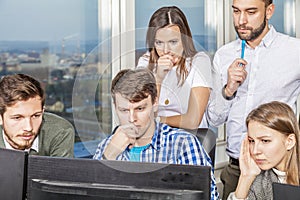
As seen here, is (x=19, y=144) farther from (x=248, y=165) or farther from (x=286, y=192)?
(x=286, y=192)

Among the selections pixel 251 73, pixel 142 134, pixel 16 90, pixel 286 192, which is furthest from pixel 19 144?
pixel 286 192

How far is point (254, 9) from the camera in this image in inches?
81.4

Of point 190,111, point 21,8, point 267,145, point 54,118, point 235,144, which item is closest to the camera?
point 190,111

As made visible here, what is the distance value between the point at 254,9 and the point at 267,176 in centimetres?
73

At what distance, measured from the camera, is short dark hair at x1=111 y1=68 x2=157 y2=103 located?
57.3 inches

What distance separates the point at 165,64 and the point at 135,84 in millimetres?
111

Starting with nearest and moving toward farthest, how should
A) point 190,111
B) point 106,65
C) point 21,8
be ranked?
point 106,65 → point 190,111 → point 21,8

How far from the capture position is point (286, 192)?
32.0 inches

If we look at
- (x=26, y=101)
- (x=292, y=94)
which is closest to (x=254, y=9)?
(x=292, y=94)

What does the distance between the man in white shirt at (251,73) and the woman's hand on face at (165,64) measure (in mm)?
499

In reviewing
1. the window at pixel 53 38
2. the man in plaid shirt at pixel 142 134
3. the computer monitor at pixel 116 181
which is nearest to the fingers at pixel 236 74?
the man in plaid shirt at pixel 142 134

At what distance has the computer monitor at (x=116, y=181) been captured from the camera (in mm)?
855

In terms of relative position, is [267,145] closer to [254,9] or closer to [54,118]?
[254,9]

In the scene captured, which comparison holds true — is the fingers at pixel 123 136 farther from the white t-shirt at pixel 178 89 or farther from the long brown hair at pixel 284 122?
the long brown hair at pixel 284 122
